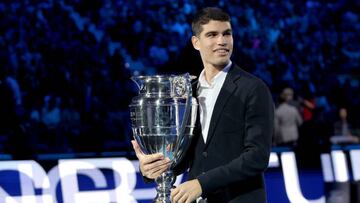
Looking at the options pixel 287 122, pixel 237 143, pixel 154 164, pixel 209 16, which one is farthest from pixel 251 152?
pixel 287 122

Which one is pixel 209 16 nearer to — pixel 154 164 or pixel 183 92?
pixel 183 92

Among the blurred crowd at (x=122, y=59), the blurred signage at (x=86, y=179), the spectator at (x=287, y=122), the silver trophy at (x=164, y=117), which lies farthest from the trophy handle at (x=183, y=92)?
the spectator at (x=287, y=122)

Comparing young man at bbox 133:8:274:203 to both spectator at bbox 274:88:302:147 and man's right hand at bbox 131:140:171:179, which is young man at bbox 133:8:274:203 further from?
spectator at bbox 274:88:302:147

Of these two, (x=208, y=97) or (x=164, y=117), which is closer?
(x=164, y=117)

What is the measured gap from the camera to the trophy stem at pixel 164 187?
225 centimetres

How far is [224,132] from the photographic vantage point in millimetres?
2223

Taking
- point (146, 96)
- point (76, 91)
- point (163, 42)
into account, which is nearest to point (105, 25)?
point (163, 42)

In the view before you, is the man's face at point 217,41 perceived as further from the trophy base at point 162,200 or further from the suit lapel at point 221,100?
the trophy base at point 162,200

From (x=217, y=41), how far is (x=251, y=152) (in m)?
0.39

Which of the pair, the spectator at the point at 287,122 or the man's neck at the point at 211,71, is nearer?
the man's neck at the point at 211,71

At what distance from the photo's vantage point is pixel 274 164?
4.10 meters

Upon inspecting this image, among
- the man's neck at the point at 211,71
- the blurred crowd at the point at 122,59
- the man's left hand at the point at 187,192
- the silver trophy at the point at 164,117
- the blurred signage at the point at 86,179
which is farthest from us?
the blurred crowd at the point at 122,59

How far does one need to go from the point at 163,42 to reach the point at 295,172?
22.8 feet

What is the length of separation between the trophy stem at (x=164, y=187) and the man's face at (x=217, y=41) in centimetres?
42
